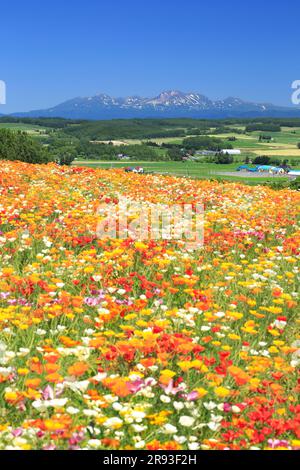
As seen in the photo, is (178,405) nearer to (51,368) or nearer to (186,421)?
(186,421)

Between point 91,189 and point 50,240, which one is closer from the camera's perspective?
point 50,240

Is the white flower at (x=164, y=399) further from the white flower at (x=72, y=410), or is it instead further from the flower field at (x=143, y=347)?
the white flower at (x=72, y=410)

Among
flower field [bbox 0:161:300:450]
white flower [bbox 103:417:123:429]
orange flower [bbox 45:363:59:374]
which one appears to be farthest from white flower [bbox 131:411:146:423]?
orange flower [bbox 45:363:59:374]

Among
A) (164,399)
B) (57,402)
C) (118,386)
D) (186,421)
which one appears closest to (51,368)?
(57,402)

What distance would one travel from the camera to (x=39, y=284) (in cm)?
548

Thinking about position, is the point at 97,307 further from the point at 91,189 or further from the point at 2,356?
the point at 91,189

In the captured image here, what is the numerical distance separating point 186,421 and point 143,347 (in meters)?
0.78

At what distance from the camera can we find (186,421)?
319 cm

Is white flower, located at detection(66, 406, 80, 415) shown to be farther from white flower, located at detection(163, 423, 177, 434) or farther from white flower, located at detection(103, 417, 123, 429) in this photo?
white flower, located at detection(163, 423, 177, 434)

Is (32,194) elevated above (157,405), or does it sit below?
above

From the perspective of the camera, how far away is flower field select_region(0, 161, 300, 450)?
3.20m

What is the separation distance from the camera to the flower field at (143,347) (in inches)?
126
